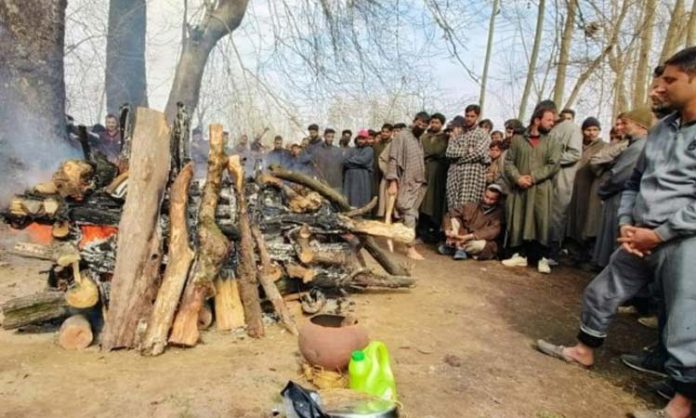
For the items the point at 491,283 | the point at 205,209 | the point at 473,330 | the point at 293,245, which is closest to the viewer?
the point at 205,209

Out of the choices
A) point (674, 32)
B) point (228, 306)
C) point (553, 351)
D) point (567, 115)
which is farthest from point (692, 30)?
point (228, 306)

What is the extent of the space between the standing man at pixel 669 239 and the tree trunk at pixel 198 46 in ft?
18.4

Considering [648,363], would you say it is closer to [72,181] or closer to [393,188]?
[393,188]

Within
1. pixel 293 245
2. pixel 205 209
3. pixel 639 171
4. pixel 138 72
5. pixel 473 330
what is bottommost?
pixel 473 330

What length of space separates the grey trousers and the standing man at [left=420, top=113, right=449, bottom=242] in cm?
450

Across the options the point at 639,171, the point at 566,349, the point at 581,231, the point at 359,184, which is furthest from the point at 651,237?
the point at 359,184

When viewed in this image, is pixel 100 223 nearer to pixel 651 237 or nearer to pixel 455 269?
pixel 651 237

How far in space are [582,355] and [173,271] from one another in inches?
113

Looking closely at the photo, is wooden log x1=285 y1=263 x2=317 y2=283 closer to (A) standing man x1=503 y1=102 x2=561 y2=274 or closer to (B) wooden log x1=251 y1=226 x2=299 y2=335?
(B) wooden log x1=251 y1=226 x2=299 y2=335

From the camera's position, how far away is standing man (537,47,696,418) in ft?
7.97

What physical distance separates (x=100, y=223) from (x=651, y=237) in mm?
3745

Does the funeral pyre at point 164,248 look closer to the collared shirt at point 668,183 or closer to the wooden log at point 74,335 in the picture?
the wooden log at point 74,335

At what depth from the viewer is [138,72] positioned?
29.2ft

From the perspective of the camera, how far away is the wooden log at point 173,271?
312 centimetres
